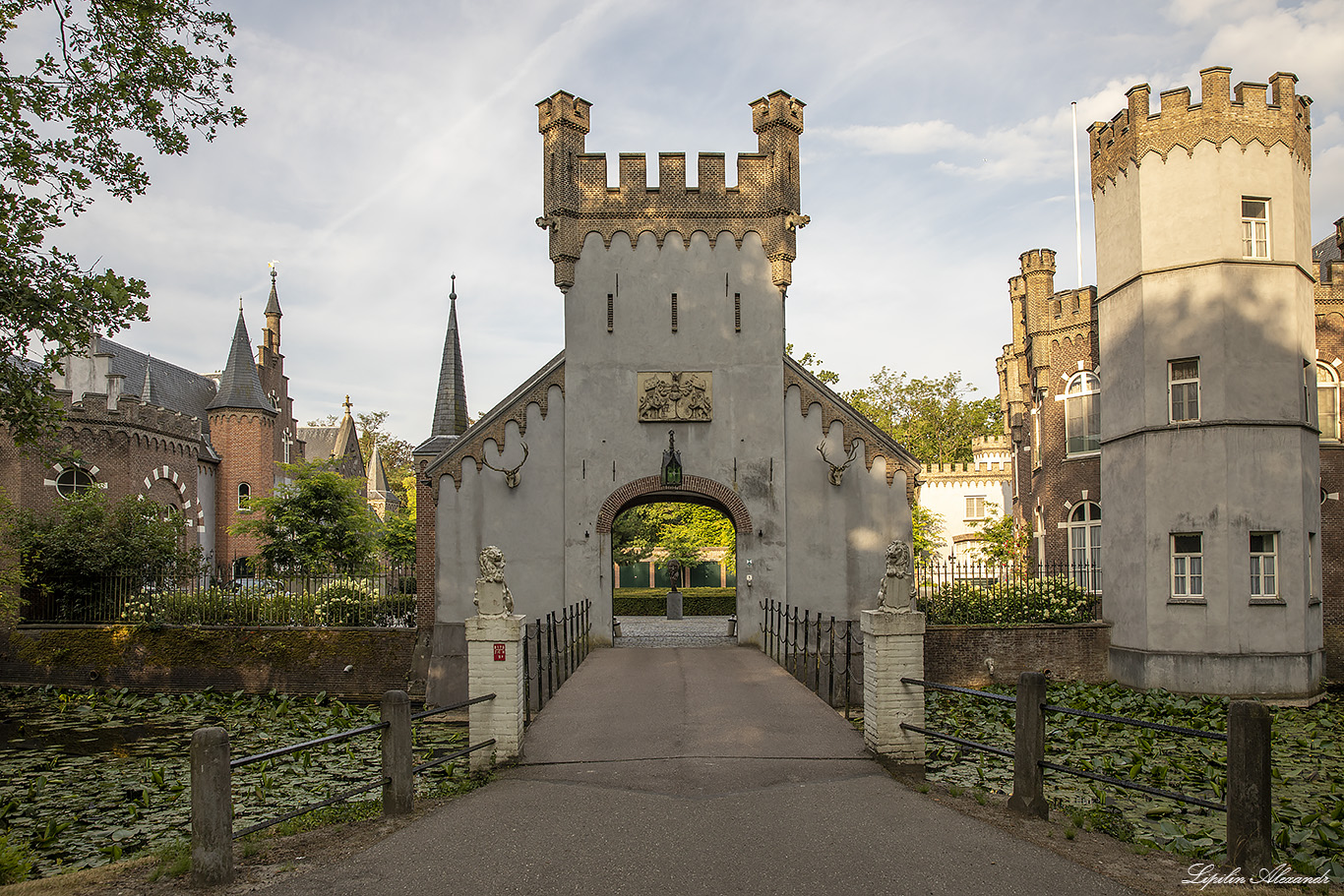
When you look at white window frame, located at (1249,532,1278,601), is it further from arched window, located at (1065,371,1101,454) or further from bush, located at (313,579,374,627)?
bush, located at (313,579,374,627)

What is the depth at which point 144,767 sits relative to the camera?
13.0 meters

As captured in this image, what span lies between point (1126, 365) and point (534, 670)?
1336 centimetres

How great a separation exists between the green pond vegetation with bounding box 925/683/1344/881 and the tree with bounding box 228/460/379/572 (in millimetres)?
17335

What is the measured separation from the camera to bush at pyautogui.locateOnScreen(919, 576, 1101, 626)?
20109 mm

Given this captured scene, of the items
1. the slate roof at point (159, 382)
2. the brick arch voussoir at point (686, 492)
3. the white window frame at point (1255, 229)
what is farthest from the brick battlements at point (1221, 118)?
the slate roof at point (159, 382)

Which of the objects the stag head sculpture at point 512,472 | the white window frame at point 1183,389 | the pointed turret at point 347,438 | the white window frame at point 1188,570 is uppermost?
the pointed turret at point 347,438

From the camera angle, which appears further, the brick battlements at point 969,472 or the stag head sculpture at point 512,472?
the brick battlements at point 969,472

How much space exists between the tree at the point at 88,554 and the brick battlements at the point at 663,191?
13.0 meters

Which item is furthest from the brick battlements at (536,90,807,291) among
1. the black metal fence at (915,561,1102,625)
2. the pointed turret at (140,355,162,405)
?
the pointed turret at (140,355,162,405)

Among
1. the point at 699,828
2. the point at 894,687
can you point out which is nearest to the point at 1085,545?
the point at 894,687

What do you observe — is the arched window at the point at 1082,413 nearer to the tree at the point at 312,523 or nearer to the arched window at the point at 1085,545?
the arched window at the point at 1085,545

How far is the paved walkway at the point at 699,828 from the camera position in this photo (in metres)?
6.20

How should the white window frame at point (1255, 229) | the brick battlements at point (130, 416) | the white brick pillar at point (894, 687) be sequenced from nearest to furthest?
the white brick pillar at point (894, 687), the white window frame at point (1255, 229), the brick battlements at point (130, 416)

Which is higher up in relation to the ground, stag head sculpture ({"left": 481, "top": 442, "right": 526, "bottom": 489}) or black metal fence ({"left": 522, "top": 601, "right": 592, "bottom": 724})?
stag head sculpture ({"left": 481, "top": 442, "right": 526, "bottom": 489})
